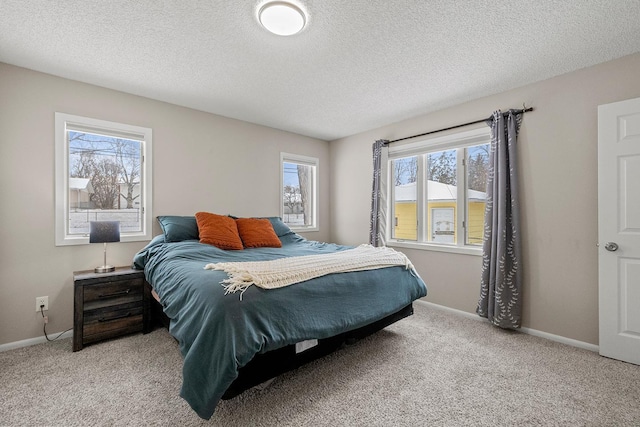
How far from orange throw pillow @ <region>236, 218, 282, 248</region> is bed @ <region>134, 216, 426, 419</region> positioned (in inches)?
22.7

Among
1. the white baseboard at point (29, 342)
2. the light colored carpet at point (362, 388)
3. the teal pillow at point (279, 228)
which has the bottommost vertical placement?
the light colored carpet at point (362, 388)

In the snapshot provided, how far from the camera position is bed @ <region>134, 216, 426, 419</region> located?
56.7 inches

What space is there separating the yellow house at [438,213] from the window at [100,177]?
316 centimetres

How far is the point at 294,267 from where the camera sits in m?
1.96

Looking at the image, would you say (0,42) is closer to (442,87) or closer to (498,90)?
(442,87)

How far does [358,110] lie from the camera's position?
356 centimetres

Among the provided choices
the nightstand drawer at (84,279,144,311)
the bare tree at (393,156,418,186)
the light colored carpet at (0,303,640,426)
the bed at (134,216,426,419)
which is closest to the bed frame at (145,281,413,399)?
the bed at (134,216,426,419)

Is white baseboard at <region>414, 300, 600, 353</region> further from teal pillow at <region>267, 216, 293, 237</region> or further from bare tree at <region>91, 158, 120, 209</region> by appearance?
bare tree at <region>91, 158, 120, 209</region>

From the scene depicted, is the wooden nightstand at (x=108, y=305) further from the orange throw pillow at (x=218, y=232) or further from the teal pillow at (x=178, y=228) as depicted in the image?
the orange throw pillow at (x=218, y=232)

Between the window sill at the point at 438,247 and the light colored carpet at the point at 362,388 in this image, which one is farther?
the window sill at the point at 438,247

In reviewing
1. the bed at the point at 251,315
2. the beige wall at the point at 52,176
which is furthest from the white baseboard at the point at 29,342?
the bed at the point at 251,315

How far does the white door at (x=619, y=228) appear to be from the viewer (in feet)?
7.25

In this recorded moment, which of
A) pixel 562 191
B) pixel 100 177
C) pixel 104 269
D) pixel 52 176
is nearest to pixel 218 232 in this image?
pixel 104 269

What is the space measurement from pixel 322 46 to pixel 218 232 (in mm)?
1985
